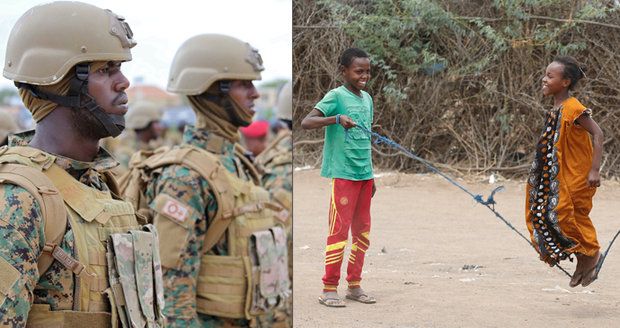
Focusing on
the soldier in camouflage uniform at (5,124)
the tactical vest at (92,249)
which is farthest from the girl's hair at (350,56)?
the tactical vest at (92,249)

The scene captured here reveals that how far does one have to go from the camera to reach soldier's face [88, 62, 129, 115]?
7.07ft

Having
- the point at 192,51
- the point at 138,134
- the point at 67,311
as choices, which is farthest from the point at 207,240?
the point at 138,134

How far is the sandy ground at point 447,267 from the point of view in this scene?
570cm

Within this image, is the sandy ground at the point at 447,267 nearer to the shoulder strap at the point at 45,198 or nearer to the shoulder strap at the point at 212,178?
the shoulder strap at the point at 212,178

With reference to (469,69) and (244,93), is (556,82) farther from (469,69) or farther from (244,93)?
(469,69)

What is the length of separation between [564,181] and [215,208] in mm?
2666

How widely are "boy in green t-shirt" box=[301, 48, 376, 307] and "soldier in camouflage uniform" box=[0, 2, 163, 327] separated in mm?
2585

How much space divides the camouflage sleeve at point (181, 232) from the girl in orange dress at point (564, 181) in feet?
8.65

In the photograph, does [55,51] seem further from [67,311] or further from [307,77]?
[307,77]

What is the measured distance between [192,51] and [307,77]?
7.80m

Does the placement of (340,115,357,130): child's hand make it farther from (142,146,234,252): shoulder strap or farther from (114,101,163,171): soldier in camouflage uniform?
(114,101,163,171): soldier in camouflage uniform

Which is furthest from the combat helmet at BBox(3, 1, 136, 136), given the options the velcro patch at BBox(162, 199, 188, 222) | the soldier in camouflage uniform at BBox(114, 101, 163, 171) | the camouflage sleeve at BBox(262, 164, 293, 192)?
the soldier in camouflage uniform at BBox(114, 101, 163, 171)

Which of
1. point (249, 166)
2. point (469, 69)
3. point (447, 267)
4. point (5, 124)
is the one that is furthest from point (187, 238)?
point (469, 69)

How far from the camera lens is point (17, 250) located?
1934mm
